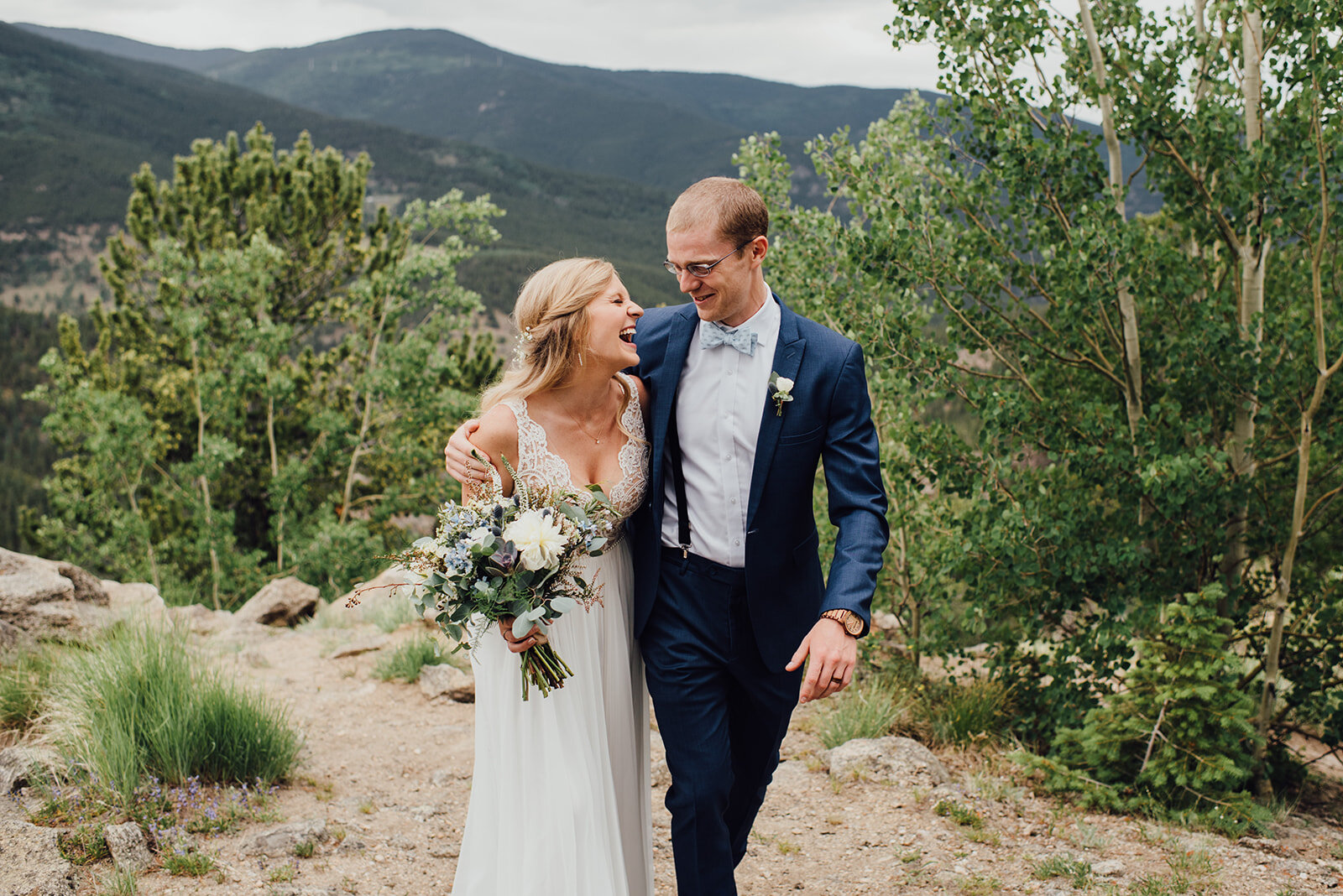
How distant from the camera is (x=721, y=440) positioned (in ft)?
9.86

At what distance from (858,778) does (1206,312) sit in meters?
3.04

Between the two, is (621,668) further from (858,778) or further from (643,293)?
(643,293)

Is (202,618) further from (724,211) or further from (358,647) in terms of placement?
(724,211)

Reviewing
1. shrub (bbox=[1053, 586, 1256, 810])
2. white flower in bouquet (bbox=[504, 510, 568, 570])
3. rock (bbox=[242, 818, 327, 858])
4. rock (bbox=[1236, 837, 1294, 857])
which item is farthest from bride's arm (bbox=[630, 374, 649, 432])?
rock (bbox=[1236, 837, 1294, 857])

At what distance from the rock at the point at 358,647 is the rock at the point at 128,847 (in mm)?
3583

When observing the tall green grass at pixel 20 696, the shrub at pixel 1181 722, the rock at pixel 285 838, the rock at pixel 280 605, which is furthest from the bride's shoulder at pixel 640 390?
the rock at pixel 280 605

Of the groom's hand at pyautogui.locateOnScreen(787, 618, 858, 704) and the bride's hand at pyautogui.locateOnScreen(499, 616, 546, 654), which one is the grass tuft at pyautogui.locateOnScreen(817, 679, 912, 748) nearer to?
the groom's hand at pyautogui.locateOnScreen(787, 618, 858, 704)

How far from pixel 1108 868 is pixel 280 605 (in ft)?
24.9

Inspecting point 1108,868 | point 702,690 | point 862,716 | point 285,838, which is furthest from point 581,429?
point 862,716

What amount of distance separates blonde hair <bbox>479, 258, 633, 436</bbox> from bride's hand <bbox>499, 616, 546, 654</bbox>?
729mm

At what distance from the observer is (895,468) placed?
5617mm

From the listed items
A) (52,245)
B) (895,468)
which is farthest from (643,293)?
(895,468)

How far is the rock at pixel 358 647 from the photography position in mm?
7359

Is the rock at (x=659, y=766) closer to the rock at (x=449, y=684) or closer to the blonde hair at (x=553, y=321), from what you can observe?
the rock at (x=449, y=684)
